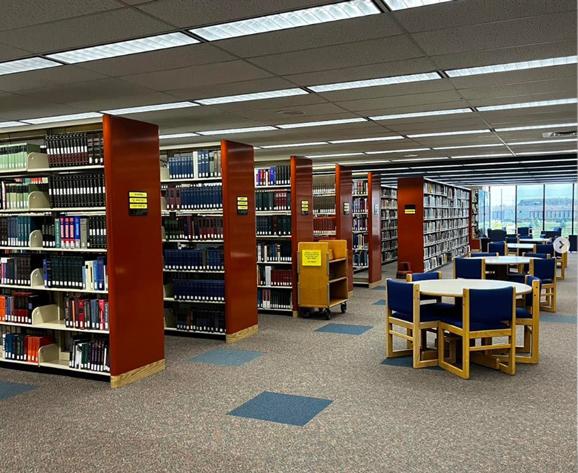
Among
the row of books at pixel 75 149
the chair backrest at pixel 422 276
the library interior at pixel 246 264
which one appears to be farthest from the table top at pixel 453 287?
the row of books at pixel 75 149

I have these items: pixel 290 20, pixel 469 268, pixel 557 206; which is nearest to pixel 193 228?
pixel 290 20

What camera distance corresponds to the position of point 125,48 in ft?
14.7

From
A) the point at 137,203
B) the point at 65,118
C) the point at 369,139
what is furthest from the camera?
the point at 369,139

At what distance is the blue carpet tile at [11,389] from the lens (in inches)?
193

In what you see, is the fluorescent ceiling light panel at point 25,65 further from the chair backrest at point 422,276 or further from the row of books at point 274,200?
the chair backrest at point 422,276

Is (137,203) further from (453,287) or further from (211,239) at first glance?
→ (453,287)

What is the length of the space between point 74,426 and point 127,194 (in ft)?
6.76

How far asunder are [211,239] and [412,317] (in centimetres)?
277

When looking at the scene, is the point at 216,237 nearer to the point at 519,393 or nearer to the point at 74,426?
the point at 74,426

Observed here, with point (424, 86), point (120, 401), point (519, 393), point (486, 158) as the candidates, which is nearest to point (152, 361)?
A: point (120, 401)

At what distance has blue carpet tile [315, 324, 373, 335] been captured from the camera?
285 inches

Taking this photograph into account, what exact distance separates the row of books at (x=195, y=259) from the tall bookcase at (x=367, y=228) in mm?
5165

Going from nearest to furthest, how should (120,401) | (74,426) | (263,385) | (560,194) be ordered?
(74,426), (120,401), (263,385), (560,194)

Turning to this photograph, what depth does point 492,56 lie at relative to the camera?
473cm
